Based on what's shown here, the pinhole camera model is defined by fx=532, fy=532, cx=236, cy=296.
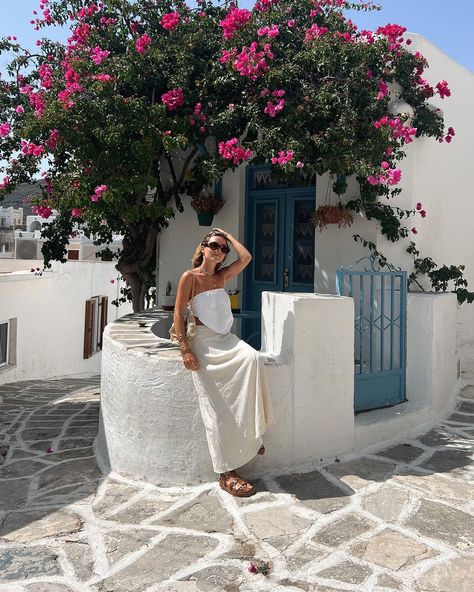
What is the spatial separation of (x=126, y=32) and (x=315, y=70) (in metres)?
2.56

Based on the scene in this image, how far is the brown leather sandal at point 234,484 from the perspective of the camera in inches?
149

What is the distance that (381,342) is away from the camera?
5.29 meters

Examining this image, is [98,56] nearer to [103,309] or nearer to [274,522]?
[274,522]

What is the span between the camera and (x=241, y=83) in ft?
20.5

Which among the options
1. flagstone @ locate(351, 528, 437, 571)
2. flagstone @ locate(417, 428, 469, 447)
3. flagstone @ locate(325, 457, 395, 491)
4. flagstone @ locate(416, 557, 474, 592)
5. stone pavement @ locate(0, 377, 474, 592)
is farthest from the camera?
flagstone @ locate(417, 428, 469, 447)

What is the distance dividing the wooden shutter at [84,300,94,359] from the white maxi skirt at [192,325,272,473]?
13.3m

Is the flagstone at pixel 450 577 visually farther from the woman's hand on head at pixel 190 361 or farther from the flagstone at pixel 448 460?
the woman's hand on head at pixel 190 361

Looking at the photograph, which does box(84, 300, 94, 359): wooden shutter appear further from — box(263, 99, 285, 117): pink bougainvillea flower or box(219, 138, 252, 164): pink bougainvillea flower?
box(263, 99, 285, 117): pink bougainvillea flower

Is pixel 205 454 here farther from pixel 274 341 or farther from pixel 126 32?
pixel 126 32

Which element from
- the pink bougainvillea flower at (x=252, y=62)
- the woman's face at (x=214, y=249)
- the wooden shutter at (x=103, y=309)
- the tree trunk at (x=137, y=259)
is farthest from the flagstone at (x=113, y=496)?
the wooden shutter at (x=103, y=309)

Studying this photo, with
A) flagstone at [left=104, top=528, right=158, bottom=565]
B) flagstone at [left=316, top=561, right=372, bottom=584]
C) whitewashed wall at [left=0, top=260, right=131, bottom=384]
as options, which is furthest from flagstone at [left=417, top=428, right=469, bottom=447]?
whitewashed wall at [left=0, top=260, right=131, bottom=384]

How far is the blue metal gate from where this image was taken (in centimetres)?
508

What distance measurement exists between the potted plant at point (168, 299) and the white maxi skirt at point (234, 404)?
414 centimetres

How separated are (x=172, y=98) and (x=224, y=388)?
3835mm
